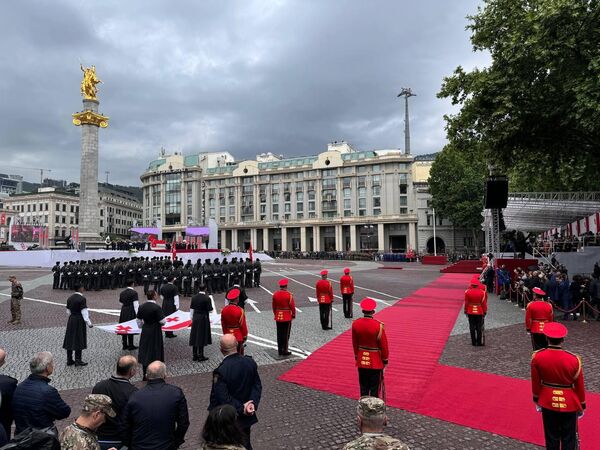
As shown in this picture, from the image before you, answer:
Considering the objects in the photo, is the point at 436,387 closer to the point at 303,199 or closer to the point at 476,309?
the point at 476,309

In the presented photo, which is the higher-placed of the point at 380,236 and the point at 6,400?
the point at 380,236

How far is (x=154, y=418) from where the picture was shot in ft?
13.0

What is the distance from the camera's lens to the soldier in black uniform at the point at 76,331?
954cm

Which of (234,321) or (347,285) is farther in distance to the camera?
(347,285)

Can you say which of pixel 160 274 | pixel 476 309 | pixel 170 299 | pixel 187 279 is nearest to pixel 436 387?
pixel 476 309

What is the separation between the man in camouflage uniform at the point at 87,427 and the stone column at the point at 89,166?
4158cm

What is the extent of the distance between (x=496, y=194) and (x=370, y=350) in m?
18.1

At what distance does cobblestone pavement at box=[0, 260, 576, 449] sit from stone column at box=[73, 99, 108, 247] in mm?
24510

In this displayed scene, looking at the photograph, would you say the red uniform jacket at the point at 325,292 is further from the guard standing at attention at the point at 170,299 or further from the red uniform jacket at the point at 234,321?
the red uniform jacket at the point at 234,321

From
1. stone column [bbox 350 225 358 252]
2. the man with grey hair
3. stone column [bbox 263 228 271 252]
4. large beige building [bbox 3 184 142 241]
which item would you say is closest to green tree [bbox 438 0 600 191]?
the man with grey hair

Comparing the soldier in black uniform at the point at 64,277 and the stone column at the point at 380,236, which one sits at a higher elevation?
the stone column at the point at 380,236

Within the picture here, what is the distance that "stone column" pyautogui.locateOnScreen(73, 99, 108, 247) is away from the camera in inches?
1597

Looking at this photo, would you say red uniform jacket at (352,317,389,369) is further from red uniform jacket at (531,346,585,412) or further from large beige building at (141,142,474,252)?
A: large beige building at (141,142,474,252)

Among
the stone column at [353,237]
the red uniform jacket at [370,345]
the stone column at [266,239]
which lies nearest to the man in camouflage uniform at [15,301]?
the red uniform jacket at [370,345]
